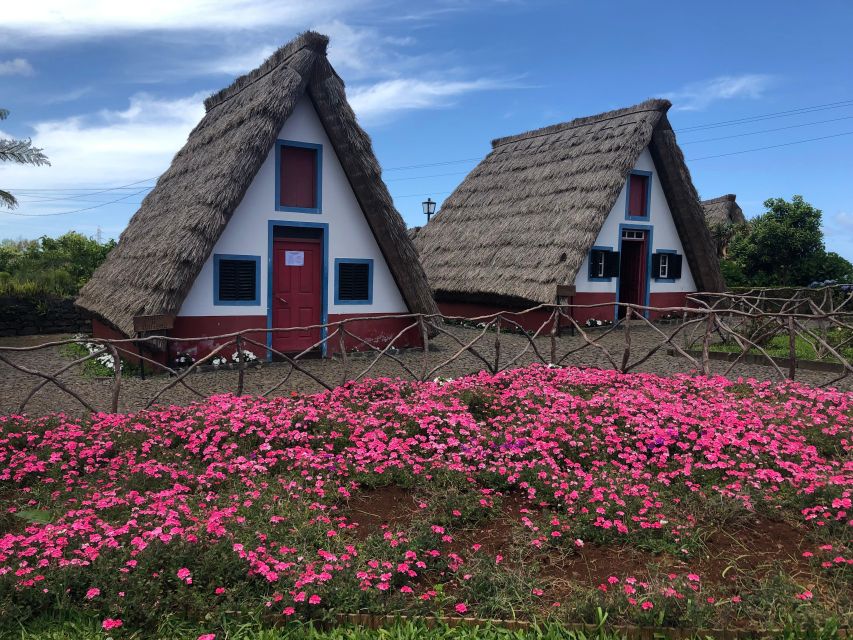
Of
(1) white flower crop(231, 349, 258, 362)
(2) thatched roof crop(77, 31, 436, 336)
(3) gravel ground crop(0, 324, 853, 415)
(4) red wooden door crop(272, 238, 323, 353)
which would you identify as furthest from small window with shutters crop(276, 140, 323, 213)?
(3) gravel ground crop(0, 324, 853, 415)

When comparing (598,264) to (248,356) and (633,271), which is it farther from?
(248,356)

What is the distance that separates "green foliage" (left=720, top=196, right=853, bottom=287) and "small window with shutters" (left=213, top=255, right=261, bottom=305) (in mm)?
18772

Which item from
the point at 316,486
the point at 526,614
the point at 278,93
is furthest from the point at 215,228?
the point at 526,614

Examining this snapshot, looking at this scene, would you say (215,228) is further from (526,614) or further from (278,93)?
(526,614)

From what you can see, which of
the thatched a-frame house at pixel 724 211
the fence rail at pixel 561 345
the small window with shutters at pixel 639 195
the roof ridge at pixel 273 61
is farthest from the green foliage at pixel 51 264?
the thatched a-frame house at pixel 724 211

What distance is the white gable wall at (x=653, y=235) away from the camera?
53.4 feet

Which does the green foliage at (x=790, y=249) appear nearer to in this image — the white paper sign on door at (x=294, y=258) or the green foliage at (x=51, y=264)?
the white paper sign on door at (x=294, y=258)

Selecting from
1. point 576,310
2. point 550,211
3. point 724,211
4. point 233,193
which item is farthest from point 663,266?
point 724,211

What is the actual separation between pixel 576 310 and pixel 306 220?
24.8 ft

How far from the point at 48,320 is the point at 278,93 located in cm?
1021

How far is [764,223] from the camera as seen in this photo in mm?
22906

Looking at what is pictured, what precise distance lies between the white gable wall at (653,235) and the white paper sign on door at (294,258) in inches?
278

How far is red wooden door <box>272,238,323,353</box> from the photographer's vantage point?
38.8 ft

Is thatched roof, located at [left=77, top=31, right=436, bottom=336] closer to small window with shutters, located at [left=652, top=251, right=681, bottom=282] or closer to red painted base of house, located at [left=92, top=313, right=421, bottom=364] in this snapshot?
red painted base of house, located at [left=92, top=313, right=421, bottom=364]
